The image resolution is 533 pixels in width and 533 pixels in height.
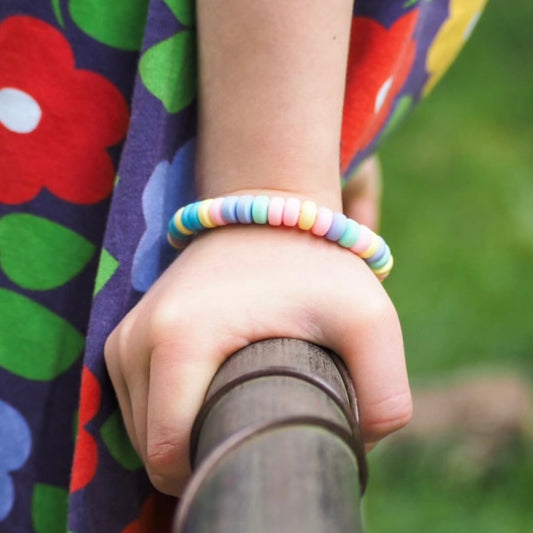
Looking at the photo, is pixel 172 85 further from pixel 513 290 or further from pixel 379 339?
pixel 513 290

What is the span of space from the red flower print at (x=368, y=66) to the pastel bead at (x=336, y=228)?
0.56 ft

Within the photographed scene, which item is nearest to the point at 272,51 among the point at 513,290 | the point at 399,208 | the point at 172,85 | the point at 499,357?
the point at 172,85

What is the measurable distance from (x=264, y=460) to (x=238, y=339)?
112 millimetres

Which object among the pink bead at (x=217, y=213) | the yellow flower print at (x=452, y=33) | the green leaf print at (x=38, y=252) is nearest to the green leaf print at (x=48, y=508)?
the green leaf print at (x=38, y=252)

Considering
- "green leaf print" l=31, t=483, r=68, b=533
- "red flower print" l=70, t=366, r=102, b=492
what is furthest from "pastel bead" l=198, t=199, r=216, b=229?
"green leaf print" l=31, t=483, r=68, b=533

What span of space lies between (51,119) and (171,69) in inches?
3.3

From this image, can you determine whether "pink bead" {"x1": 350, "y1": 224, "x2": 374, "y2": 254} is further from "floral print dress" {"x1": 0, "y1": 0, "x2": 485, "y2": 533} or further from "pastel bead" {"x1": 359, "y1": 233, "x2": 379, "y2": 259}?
"floral print dress" {"x1": 0, "y1": 0, "x2": 485, "y2": 533}

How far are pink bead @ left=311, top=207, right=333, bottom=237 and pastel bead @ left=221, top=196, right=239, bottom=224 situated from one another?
0.13 ft

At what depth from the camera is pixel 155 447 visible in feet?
1.42

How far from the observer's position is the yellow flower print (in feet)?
2.33

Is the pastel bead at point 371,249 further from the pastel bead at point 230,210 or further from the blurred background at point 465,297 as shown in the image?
the blurred background at point 465,297

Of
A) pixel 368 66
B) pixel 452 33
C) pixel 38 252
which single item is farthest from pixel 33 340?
pixel 452 33

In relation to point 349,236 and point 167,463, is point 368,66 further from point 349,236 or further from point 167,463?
point 167,463

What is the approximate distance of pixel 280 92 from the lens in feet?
1.57
